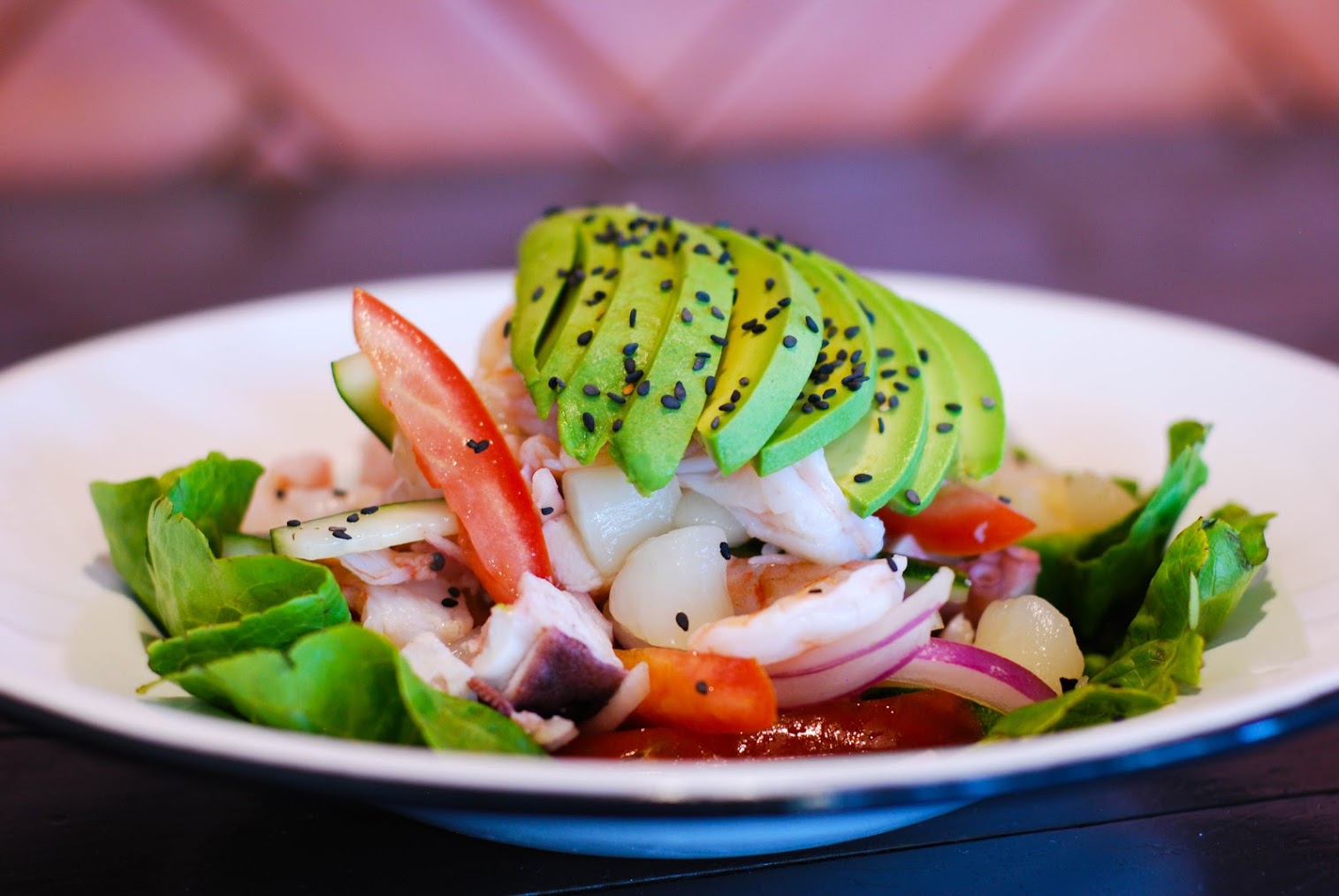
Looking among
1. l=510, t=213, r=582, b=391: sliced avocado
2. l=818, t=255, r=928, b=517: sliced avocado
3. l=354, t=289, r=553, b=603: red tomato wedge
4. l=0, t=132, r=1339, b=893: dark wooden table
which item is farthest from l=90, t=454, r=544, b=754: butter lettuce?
l=818, t=255, r=928, b=517: sliced avocado

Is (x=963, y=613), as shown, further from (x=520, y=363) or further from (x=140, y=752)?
(x=140, y=752)

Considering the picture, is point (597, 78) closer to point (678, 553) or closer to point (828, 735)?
point (678, 553)

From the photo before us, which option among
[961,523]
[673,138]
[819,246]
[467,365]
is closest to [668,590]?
[961,523]

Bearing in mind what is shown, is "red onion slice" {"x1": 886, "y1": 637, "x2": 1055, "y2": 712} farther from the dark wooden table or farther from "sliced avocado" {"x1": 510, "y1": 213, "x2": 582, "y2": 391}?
"sliced avocado" {"x1": 510, "y1": 213, "x2": 582, "y2": 391}

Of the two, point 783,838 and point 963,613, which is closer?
point 783,838

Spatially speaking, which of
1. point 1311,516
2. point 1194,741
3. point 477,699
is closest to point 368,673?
point 477,699
